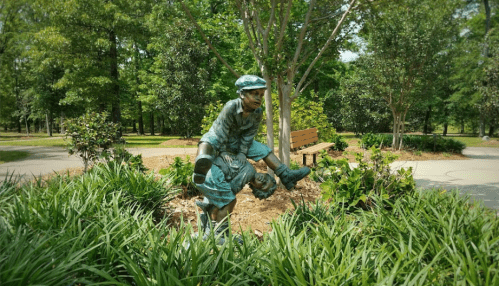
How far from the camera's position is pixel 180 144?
15953 millimetres

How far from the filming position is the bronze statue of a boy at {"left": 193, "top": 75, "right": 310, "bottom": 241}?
2.65m

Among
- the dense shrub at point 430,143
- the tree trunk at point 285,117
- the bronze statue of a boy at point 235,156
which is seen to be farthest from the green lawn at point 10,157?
A: the dense shrub at point 430,143

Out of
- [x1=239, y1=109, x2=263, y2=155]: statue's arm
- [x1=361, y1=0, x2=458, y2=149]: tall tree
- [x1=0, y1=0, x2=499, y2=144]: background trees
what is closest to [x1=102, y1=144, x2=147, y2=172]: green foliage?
[x1=0, y1=0, x2=499, y2=144]: background trees

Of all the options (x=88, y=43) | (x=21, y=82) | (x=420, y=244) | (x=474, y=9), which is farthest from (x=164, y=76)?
(x=21, y=82)

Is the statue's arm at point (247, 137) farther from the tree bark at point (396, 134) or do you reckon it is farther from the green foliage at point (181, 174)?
the tree bark at point (396, 134)

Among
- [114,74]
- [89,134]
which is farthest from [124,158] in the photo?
[114,74]

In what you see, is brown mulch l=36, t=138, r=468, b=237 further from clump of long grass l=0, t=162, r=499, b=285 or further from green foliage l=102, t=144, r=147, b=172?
clump of long grass l=0, t=162, r=499, b=285

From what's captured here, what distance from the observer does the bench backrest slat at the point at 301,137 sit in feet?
29.8

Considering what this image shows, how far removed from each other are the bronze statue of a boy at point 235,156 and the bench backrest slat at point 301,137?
6074 millimetres

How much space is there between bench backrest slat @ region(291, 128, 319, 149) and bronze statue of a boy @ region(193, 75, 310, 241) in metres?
6.07

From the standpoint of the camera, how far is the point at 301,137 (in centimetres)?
989

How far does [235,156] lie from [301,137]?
727cm

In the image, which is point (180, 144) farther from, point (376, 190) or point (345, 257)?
point (345, 257)

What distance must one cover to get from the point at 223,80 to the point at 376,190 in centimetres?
1836
